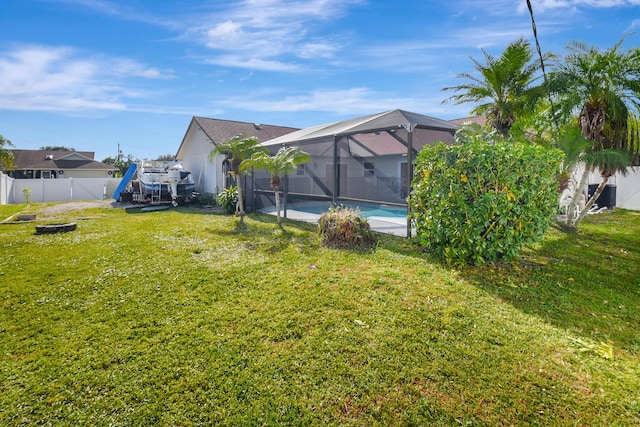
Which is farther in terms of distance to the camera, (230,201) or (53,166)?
(53,166)

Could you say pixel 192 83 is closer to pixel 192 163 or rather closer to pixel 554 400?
pixel 192 163

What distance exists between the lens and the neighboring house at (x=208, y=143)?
16125 mm

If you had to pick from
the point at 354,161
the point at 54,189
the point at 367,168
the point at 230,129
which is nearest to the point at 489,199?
the point at 367,168

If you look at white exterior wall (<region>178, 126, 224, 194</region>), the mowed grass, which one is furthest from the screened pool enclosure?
the mowed grass

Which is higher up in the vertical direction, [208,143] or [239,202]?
[208,143]

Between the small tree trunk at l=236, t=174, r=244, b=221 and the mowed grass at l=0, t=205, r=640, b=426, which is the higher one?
the small tree trunk at l=236, t=174, r=244, b=221

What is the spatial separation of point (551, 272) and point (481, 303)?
2118 mm

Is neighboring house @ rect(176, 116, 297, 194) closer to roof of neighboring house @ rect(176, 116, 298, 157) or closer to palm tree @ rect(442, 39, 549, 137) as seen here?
roof of neighboring house @ rect(176, 116, 298, 157)

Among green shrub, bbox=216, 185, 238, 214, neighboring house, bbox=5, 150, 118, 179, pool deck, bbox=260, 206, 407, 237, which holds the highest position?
neighboring house, bbox=5, 150, 118, 179

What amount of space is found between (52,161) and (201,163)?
82.4ft

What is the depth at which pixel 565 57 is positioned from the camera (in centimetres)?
833

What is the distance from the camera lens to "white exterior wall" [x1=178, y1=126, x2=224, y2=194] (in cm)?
1611

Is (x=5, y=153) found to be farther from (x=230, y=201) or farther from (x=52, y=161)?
(x=230, y=201)

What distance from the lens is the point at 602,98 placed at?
7.97 meters
